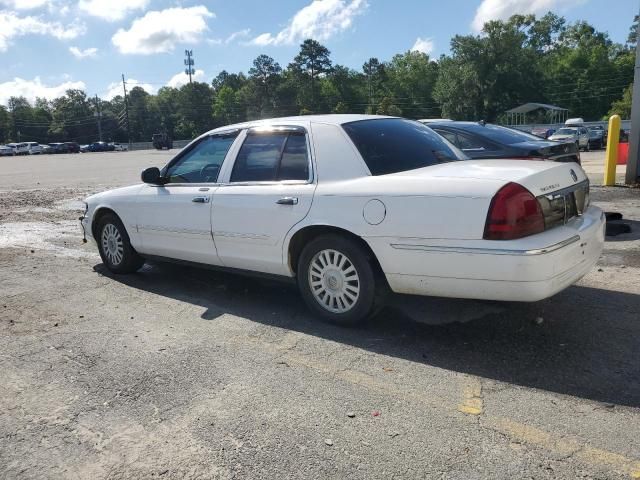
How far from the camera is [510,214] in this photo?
338cm

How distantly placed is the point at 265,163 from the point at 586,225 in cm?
257

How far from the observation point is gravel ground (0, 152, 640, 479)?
2.59 m

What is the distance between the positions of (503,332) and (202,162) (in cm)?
312

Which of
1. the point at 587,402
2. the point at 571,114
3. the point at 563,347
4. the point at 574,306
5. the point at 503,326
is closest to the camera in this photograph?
the point at 587,402

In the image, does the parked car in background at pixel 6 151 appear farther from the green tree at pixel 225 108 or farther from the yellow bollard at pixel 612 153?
the yellow bollard at pixel 612 153

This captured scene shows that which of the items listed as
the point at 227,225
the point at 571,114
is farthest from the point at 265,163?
the point at 571,114

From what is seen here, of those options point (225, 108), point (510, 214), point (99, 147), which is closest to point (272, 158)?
point (510, 214)

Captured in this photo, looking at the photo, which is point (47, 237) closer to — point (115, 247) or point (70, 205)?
point (115, 247)

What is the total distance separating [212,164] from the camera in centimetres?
509

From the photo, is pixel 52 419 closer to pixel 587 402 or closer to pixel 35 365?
pixel 35 365

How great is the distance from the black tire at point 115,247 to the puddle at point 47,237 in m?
1.14

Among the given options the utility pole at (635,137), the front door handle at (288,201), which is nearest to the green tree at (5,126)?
the utility pole at (635,137)

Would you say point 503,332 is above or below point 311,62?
below

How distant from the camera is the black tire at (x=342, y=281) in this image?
4.00 m
